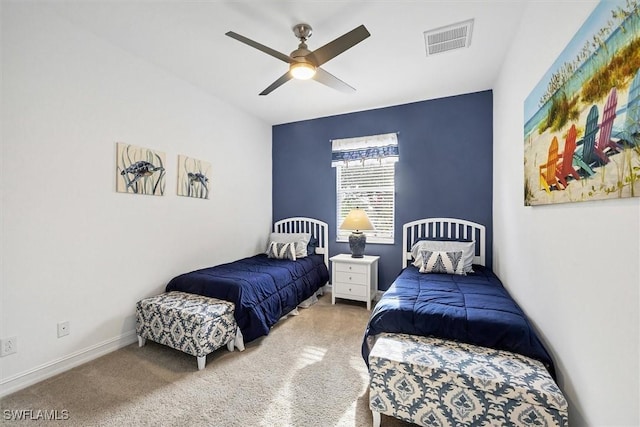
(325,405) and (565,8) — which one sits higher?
(565,8)

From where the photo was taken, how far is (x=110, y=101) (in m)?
2.31

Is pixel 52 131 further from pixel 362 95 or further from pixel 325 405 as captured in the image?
pixel 362 95

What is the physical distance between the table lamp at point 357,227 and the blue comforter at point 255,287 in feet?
2.25

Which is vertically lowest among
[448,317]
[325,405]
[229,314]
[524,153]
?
[325,405]

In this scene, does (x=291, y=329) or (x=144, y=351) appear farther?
(x=291, y=329)

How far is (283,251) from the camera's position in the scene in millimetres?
3576

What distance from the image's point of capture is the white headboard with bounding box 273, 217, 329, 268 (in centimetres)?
401

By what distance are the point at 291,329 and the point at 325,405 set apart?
113 centimetres

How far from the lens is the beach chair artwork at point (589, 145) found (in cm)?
104

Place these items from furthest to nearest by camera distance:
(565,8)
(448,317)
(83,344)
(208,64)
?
(208,64)
(83,344)
(448,317)
(565,8)

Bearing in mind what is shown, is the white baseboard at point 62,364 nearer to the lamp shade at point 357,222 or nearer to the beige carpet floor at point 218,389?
the beige carpet floor at point 218,389

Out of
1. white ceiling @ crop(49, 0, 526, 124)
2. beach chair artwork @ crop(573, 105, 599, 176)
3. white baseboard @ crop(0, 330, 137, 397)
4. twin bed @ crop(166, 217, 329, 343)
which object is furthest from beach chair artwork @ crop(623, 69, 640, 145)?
white baseboard @ crop(0, 330, 137, 397)

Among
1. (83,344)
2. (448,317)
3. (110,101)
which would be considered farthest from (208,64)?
(448,317)

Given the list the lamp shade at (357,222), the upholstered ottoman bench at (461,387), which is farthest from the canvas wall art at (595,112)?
the lamp shade at (357,222)
